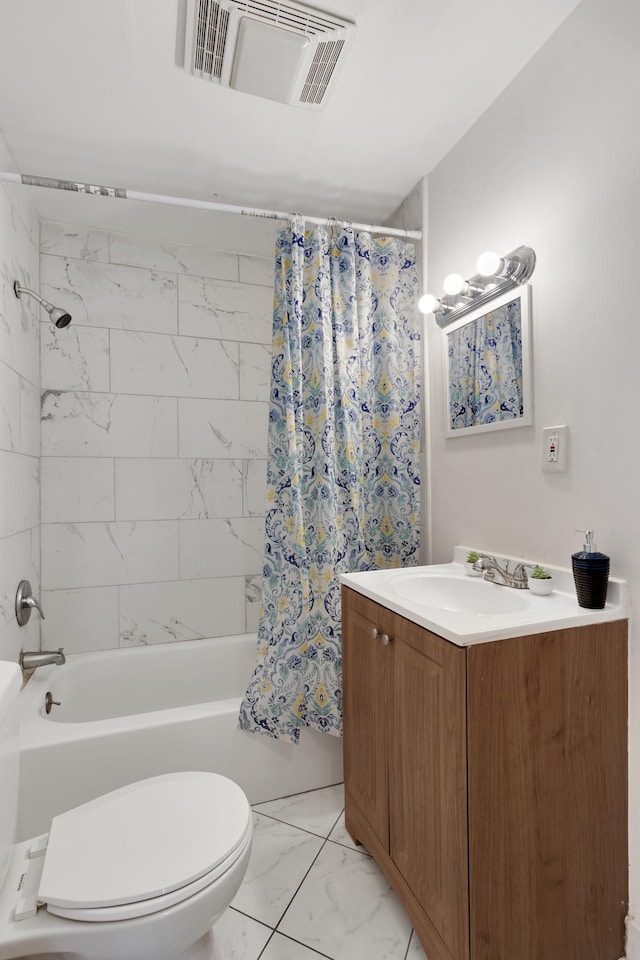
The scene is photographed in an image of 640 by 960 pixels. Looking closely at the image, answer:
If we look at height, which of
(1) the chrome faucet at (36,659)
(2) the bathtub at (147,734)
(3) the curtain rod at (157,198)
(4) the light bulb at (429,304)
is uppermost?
(3) the curtain rod at (157,198)

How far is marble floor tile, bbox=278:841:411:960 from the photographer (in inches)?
49.7

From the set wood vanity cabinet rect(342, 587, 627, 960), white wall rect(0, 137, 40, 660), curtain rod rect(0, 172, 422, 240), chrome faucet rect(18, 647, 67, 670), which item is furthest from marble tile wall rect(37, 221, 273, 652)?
wood vanity cabinet rect(342, 587, 627, 960)

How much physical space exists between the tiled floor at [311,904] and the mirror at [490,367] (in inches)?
56.9

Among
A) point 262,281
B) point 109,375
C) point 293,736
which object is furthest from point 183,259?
point 293,736

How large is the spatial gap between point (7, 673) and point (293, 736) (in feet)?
3.47

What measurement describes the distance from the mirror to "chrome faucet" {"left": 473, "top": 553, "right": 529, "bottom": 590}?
0.43m

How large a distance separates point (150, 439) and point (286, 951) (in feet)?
6.36

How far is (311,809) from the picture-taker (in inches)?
70.1

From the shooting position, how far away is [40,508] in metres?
2.21

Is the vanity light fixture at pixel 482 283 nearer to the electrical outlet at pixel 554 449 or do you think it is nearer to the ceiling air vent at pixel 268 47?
the electrical outlet at pixel 554 449

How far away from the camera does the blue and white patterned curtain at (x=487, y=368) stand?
1554 mm

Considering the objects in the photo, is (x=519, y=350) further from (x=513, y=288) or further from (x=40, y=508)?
(x=40, y=508)

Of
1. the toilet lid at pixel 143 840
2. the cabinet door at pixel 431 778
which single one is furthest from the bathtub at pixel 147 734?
the cabinet door at pixel 431 778

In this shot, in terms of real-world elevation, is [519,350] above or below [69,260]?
below
